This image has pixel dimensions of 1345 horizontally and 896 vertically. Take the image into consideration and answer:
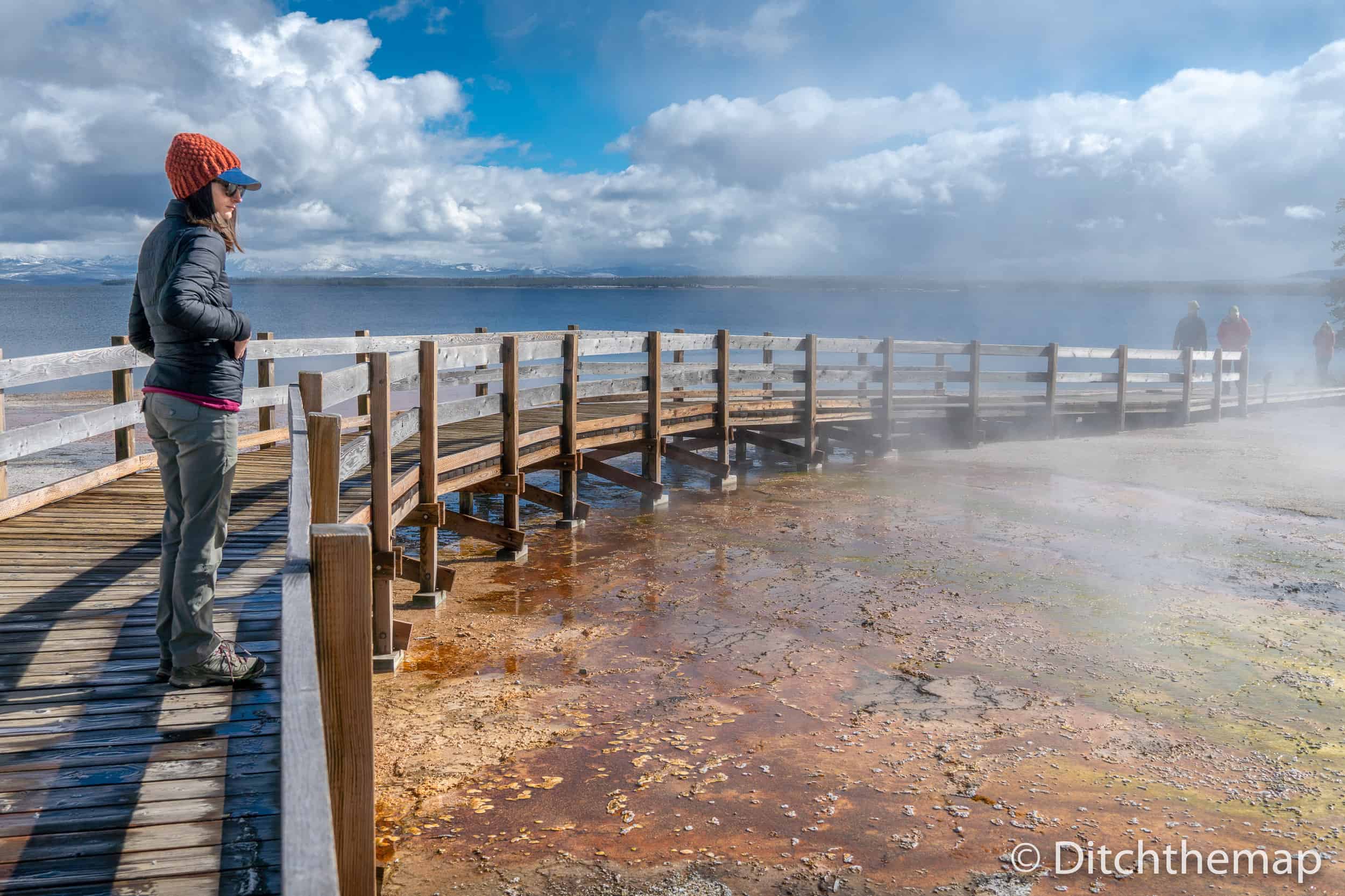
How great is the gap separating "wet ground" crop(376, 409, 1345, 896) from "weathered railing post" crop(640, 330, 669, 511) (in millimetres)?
1432

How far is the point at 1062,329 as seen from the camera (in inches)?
5192

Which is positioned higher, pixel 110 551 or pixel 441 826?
pixel 110 551

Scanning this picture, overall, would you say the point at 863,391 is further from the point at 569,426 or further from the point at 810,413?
the point at 569,426

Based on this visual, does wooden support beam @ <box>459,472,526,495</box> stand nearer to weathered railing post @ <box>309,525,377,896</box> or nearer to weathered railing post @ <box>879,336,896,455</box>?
weathered railing post @ <box>309,525,377,896</box>

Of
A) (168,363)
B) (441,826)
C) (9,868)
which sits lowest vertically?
(441,826)

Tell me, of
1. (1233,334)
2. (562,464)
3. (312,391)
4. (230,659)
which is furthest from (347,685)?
(1233,334)

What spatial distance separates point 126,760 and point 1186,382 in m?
22.1

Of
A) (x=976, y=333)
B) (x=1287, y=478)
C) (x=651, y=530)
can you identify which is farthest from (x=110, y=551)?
(x=976, y=333)

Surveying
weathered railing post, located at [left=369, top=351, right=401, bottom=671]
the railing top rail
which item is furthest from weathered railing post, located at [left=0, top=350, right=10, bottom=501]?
the railing top rail

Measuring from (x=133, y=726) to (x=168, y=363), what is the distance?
1.31 meters

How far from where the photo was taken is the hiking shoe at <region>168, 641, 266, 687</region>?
3869mm

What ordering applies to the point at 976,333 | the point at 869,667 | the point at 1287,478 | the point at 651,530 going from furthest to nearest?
the point at 976,333, the point at 1287,478, the point at 651,530, the point at 869,667

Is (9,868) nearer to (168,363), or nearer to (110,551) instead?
(168,363)

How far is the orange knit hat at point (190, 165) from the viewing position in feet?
11.6
